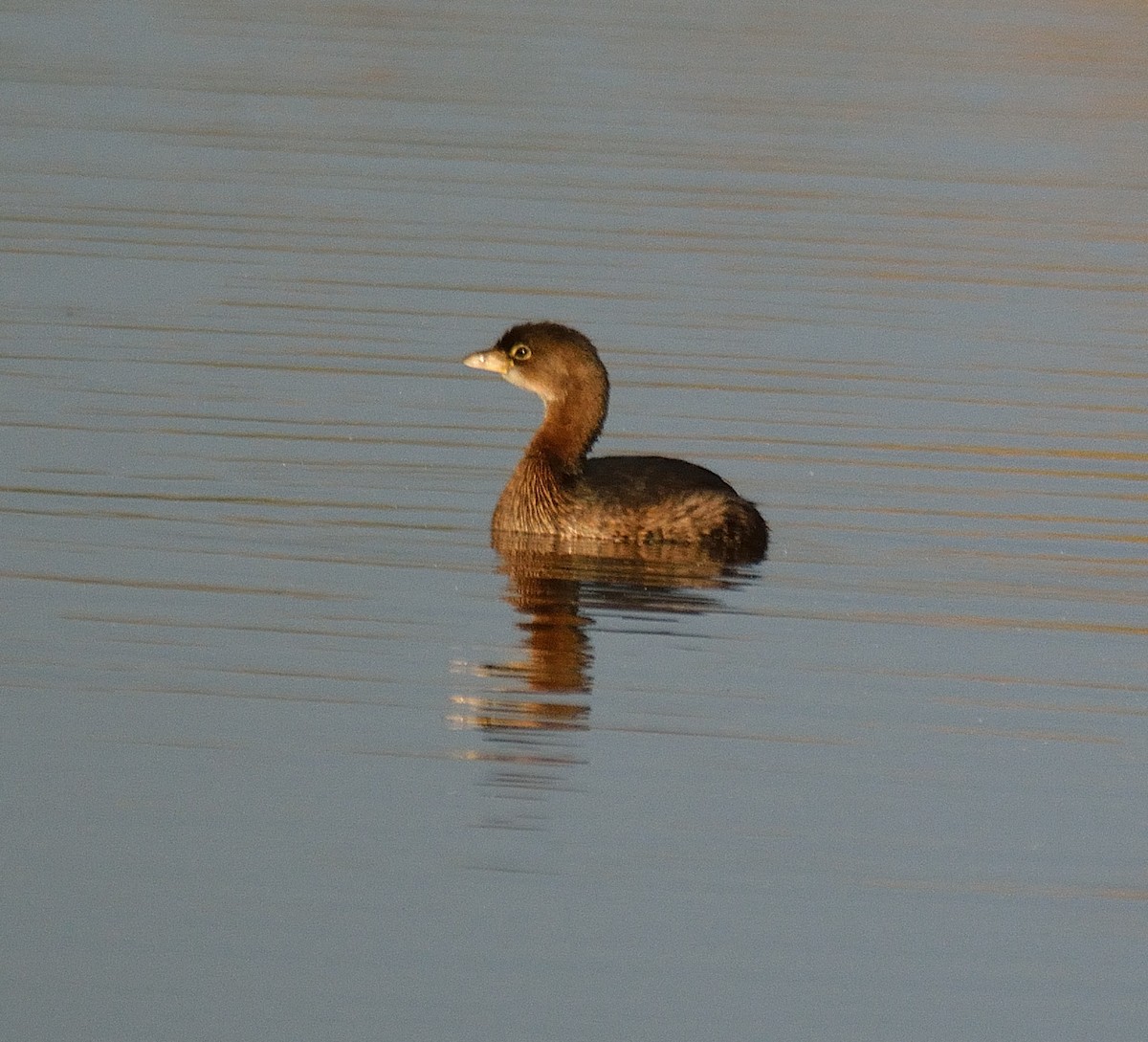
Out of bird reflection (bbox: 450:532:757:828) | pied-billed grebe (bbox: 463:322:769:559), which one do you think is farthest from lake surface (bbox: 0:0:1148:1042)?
pied-billed grebe (bbox: 463:322:769:559)

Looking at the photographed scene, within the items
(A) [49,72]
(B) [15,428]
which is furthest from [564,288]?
(A) [49,72]

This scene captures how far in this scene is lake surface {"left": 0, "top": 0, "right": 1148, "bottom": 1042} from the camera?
309 inches

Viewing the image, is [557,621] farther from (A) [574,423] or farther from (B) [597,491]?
(A) [574,423]

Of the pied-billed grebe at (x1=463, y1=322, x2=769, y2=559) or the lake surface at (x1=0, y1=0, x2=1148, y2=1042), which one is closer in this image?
the lake surface at (x1=0, y1=0, x2=1148, y2=1042)

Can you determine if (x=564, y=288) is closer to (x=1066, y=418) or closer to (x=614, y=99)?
(x=1066, y=418)

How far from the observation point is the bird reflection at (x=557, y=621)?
947 centimetres

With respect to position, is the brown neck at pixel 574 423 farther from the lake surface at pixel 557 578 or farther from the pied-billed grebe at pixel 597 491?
the lake surface at pixel 557 578

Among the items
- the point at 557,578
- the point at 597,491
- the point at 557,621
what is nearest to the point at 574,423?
the point at 597,491

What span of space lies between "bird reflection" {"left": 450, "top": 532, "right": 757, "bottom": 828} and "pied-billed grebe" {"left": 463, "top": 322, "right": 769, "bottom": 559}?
7 cm

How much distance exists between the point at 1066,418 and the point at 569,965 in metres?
8.82

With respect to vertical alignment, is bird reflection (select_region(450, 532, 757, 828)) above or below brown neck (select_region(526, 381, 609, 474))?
below

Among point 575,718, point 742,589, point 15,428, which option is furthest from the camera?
point 15,428

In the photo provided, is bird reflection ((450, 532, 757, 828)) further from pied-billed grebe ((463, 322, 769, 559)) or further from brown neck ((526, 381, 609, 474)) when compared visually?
brown neck ((526, 381, 609, 474))

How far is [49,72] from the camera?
82.5 ft
